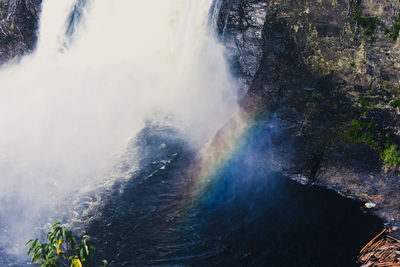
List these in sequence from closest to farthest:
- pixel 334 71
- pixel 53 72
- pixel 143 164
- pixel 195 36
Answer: pixel 143 164, pixel 334 71, pixel 195 36, pixel 53 72

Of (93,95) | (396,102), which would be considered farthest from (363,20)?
(93,95)

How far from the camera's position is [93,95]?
27375 millimetres

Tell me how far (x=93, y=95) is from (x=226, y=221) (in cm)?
1671

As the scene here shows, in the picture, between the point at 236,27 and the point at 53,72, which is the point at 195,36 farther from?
the point at 53,72

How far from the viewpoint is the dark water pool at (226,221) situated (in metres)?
15.1

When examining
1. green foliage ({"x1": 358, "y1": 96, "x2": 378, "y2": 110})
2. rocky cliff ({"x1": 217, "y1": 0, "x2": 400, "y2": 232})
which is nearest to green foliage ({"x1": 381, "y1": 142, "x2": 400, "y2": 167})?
rocky cliff ({"x1": 217, "y1": 0, "x2": 400, "y2": 232})

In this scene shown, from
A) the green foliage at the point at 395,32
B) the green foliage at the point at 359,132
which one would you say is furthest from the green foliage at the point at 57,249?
the green foliage at the point at 395,32

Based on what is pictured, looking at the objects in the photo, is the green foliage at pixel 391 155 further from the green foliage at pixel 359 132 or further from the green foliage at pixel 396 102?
the green foliage at pixel 396 102

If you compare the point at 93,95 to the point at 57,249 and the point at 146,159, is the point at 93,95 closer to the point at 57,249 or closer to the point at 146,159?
the point at 146,159

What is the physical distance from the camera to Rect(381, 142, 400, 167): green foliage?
20.6m

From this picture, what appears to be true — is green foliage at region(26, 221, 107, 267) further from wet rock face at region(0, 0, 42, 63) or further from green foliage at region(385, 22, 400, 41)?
wet rock face at region(0, 0, 42, 63)

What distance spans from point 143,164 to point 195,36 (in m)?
11.7

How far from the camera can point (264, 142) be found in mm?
23969

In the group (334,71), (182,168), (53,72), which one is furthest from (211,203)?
(53,72)
